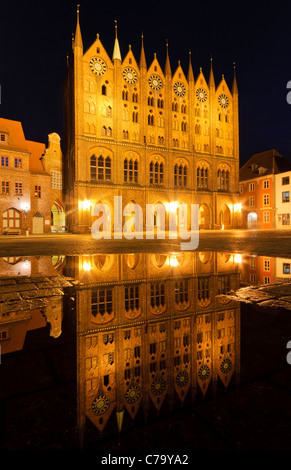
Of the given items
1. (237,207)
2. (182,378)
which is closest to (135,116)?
(237,207)

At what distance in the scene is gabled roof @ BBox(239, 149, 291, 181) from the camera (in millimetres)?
44178

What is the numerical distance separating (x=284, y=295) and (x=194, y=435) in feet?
10.5

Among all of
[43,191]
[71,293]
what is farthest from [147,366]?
[43,191]

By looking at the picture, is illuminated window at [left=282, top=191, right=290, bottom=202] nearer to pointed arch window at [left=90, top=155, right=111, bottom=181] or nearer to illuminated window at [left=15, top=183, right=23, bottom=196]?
pointed arch window at [left=90, top=155, right=111, bottom=181]

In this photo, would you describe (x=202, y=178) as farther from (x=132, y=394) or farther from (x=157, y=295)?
(x=132, y=394)

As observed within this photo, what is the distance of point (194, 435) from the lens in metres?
1.22

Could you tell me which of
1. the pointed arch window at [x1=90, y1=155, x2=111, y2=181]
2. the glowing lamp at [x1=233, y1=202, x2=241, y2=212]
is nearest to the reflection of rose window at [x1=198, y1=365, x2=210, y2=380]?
the pointed arch window at [x1=90, y1=155, x2=111, y2=181]

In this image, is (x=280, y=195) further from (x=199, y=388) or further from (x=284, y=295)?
(x=199, y=388)

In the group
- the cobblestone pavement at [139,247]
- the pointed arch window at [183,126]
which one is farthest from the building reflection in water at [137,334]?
the pointed arch window at [183,126]

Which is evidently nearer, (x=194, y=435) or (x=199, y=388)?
(x=194, y=435)

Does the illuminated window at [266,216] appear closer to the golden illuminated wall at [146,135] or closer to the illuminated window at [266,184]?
the illuminated window at [266,184]

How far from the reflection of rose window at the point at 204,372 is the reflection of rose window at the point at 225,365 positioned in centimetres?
10
